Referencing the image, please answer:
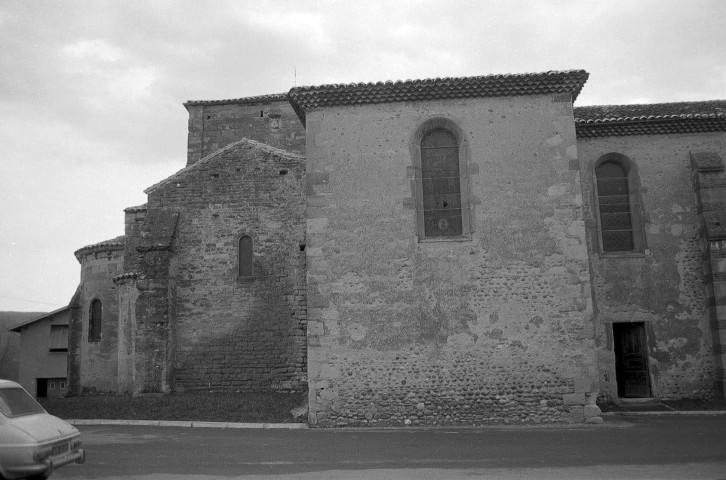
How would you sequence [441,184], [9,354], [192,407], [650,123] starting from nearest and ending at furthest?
[441,184]
[192,407]
[650,123]
[9,354]

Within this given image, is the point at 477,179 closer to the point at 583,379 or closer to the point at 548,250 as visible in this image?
the point at 548,250

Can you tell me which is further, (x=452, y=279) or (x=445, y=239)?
(x=445, y=239)

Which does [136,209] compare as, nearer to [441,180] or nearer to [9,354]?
[441,180]

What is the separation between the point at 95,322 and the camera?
73.6 feet

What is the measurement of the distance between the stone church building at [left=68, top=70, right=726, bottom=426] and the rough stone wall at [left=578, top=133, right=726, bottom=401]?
37 millimetres

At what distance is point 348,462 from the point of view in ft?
30.3

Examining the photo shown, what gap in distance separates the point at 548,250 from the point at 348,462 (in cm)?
682

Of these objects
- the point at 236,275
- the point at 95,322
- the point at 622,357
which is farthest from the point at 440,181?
the point at 95,322

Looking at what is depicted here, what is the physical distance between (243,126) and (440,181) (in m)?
12.8

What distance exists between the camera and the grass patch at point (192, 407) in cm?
1452

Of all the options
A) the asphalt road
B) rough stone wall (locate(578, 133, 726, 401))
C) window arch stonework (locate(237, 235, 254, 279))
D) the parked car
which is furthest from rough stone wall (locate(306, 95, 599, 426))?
the parked car

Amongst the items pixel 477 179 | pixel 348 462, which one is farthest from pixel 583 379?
pixel 348 462

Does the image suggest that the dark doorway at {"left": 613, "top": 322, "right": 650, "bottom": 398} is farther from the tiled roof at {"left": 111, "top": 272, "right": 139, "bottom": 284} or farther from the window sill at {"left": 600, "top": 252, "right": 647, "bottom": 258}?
the tiled roof at {"left": 111, "top": 272, "right": 139, "bottom": 284}

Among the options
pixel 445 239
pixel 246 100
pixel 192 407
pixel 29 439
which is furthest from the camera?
pixel 246 100
